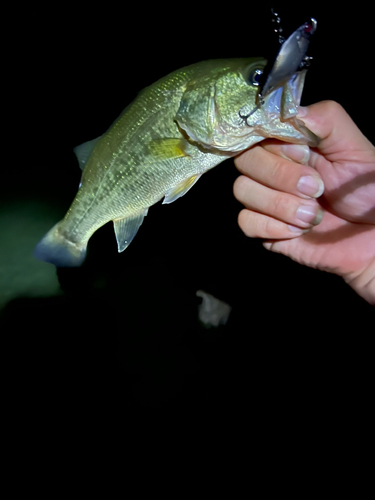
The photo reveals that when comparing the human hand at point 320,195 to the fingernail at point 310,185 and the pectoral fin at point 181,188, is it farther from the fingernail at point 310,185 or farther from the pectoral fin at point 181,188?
the pectoral fin at point 181,188

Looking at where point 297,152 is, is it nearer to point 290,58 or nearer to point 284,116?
point 284,116

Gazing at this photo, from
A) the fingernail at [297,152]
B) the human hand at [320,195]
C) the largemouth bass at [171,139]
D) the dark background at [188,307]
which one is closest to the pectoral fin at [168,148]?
the largemouth bass at [171,139]

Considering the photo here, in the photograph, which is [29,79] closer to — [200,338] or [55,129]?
[55,129]

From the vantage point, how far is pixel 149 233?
331 cm

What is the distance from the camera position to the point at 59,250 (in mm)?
1388

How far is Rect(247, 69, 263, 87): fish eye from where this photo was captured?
1.03 metres

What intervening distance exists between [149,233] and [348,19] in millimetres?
3169

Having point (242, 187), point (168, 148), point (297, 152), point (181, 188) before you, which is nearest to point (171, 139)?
point (168, 148)

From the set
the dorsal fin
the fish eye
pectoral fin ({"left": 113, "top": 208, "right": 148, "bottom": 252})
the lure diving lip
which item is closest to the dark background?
pectoral fin ({"left": 113, "top": 208, "right": 148, "bottom": 252})

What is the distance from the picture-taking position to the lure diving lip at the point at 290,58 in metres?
0.77

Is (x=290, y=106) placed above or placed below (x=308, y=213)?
above

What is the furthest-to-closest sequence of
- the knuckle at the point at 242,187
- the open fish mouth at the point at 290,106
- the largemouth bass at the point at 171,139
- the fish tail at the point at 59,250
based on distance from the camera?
the fish tail at the point at 59,250 → the knuckle at the point at 242,187 → the largemouth bass at the point at 171,139 → the open fish mouth at the point at 290,106

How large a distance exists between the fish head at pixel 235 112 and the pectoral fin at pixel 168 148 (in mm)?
45

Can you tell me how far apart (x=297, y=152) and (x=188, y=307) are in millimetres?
2065
